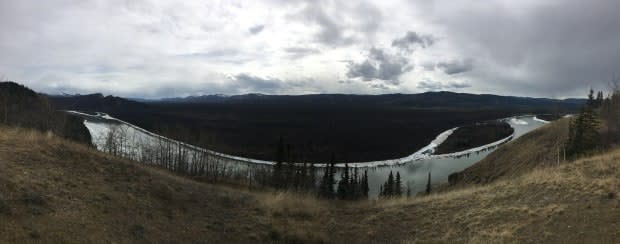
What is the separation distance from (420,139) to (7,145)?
6802 inches

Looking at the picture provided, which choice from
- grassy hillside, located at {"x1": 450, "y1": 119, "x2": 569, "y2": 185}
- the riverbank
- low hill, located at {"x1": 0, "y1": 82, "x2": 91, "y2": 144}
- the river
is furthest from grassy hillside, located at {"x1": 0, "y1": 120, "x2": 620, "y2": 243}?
the riverbank

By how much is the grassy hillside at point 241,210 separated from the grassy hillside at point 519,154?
51.0 metres

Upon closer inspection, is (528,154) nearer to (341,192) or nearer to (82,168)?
(341,192)

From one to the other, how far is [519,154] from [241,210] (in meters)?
75.1

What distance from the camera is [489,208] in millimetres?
16484

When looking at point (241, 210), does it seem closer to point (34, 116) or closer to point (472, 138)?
point (34, 116)

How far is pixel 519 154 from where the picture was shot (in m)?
76.1

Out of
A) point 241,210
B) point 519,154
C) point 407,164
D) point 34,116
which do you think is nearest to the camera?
point 241,210

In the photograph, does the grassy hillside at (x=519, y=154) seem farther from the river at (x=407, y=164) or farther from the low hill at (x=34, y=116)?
the low hill at (x=34, y=116)

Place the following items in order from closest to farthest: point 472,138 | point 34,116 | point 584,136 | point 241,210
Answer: point 241,210, point 584,136, point 34,116, point 472,138

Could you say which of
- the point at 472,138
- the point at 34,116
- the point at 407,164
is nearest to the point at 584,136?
the point at 407,164

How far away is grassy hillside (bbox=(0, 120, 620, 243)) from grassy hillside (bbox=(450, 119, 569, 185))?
167ft

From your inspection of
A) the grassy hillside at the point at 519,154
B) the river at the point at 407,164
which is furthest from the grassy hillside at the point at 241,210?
the river at the point at 407,164

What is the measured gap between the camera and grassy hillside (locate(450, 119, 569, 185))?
66750 mm
